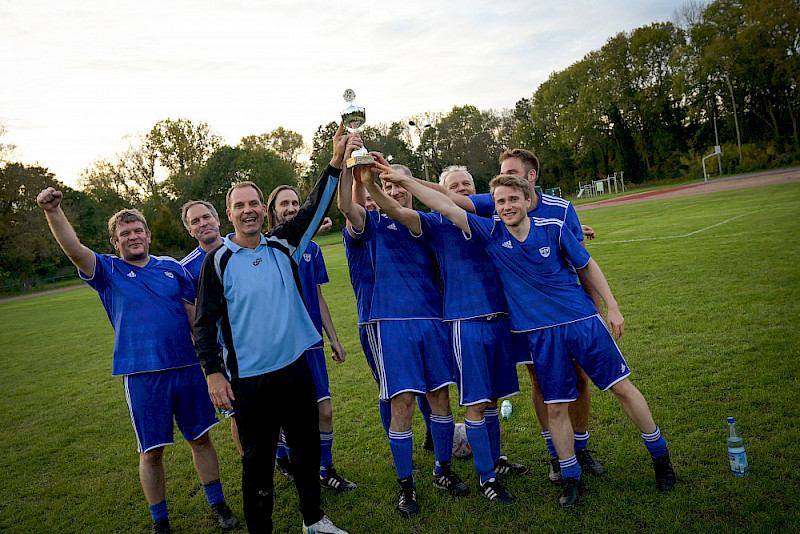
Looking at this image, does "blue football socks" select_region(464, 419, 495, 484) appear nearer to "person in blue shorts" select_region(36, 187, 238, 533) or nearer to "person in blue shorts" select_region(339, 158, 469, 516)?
"person in blue shorts" select_region(339, 158, 469, 516)

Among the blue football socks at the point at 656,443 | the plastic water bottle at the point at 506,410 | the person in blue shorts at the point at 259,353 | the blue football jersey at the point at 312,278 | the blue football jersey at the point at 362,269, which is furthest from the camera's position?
the plastic water bottle at the point at 506,410

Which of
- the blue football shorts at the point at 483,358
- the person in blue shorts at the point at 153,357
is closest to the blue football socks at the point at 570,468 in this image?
the blue football shorts at the point at 483,358

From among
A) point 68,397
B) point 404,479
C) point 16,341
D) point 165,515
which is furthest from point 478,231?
point 16,341

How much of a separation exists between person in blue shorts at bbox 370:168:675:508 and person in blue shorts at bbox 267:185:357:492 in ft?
4.15

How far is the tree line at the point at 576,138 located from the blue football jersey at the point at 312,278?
39.2 metres

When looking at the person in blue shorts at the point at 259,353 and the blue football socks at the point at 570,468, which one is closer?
the person in blue shorts at the point at 259,353

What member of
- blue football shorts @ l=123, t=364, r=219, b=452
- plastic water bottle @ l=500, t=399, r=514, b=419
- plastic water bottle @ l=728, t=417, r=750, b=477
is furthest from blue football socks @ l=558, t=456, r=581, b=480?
blue football shorts @ l=123, t=364, r=219, b=452

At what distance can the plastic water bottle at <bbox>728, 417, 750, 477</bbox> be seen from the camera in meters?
3.51

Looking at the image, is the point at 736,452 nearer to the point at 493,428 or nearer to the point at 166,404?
the point at 493,428

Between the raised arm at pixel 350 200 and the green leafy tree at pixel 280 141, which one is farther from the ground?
the green leafy tree at pixel 280 141

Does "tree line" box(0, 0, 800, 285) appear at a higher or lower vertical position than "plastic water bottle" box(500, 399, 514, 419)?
higher

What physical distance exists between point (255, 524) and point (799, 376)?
4993 mm

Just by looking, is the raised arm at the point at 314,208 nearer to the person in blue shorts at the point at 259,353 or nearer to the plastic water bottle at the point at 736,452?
the person in blue shorts at the point at 259,353

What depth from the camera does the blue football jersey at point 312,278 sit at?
445cm
